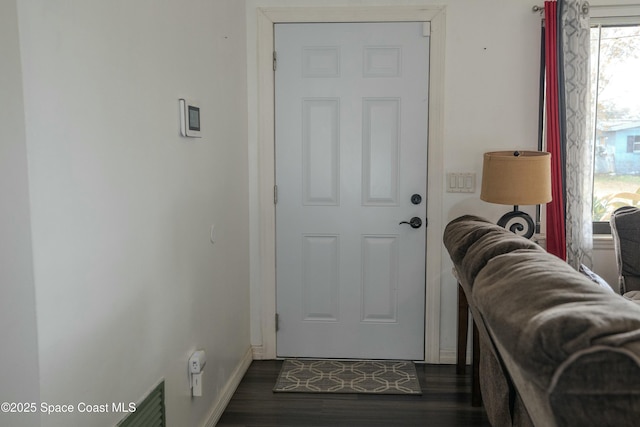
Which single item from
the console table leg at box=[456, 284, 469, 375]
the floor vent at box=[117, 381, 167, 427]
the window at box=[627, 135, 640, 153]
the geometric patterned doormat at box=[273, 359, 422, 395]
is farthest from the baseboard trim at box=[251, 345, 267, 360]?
the window at box=[627, 135, 640, 153]

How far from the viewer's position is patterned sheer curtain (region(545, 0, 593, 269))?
3104 millimetres

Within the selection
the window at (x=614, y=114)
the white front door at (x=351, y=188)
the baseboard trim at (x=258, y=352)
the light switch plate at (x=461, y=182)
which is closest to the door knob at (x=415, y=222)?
the white front door at (x=351, y=188)

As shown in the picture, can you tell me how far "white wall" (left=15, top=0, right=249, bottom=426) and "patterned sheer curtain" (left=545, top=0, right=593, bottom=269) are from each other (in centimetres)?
189

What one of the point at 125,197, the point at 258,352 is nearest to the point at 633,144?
the point at 258,352

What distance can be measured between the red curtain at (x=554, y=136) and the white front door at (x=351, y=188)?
70 cm

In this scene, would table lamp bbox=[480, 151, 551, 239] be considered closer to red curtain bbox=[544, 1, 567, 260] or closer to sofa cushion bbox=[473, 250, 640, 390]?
red curtain bbox=[544, 1, 567, 260]

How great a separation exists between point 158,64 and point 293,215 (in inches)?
66.6

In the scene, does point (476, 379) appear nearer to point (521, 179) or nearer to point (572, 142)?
point (521, 179)

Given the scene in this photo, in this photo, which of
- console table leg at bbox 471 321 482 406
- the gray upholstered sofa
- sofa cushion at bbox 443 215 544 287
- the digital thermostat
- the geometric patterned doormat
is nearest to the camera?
the gray upholstered sofa

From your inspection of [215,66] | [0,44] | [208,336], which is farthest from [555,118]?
[0,44]

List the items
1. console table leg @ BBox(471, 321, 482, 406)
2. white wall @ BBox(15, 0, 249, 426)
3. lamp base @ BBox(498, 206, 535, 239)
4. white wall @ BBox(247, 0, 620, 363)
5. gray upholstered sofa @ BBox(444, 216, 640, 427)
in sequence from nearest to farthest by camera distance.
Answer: gray upholstered sofa @ BBox(444, 216, 640, 427)
white wall @ BBox(15, 0, 249, 426)
console table leg @ BBox(471, 321, 482, 406)
lamp base @ BBox(498, 206, 535, 239)
white wall @ BBox(247, 0, 620, 363)

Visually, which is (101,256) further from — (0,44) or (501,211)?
(501,211)

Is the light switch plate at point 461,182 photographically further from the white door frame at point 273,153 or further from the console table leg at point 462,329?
the console table leg at point 462,329

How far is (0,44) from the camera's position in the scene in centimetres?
121
